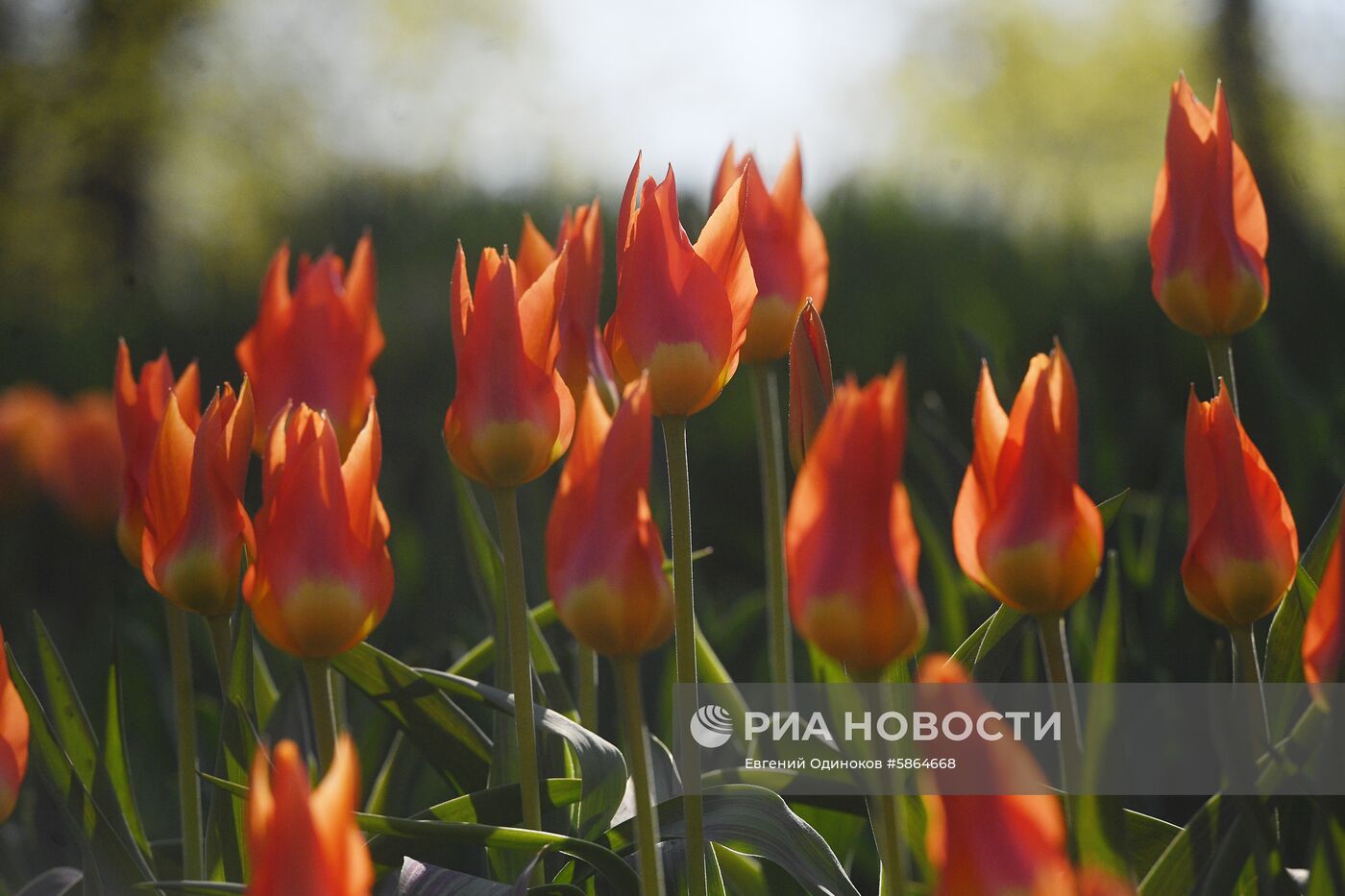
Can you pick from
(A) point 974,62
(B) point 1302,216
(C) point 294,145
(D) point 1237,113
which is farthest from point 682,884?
(A) point 974,62

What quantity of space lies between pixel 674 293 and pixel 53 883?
27.1 inches

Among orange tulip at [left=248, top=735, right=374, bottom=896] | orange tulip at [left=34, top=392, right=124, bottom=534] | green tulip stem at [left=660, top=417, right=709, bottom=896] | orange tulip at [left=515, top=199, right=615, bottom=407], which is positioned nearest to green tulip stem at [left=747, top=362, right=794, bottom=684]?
orange tulip at [left=515, top=199, right=615, bottom=407]

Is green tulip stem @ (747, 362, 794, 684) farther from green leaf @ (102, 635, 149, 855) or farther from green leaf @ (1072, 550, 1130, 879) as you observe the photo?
green leaf @ (102, 635, 149, 855)

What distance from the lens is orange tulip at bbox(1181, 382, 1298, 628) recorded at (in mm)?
693

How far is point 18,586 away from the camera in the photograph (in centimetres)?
238

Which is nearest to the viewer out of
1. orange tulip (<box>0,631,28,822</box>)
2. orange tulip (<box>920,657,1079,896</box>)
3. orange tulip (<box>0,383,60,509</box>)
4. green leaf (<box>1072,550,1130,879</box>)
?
orange tulip (<box>920,657,1079,896</box>)

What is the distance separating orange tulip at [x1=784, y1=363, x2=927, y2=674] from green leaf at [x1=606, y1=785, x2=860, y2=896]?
22 cm

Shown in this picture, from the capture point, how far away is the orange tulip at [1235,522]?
693 mm

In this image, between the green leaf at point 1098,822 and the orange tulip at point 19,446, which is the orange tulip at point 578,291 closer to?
the green leaf at point 1098,822

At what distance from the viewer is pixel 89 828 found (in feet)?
2.87

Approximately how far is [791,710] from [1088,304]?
2556 mm

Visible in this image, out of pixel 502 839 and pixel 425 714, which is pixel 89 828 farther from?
pixel 502 839

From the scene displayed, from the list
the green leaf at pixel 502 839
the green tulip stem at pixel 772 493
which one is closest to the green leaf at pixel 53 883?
the green leaf at pixel 502 839

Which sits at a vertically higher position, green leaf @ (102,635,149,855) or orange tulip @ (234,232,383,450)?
orange tulip @ (234,232,383,450)
